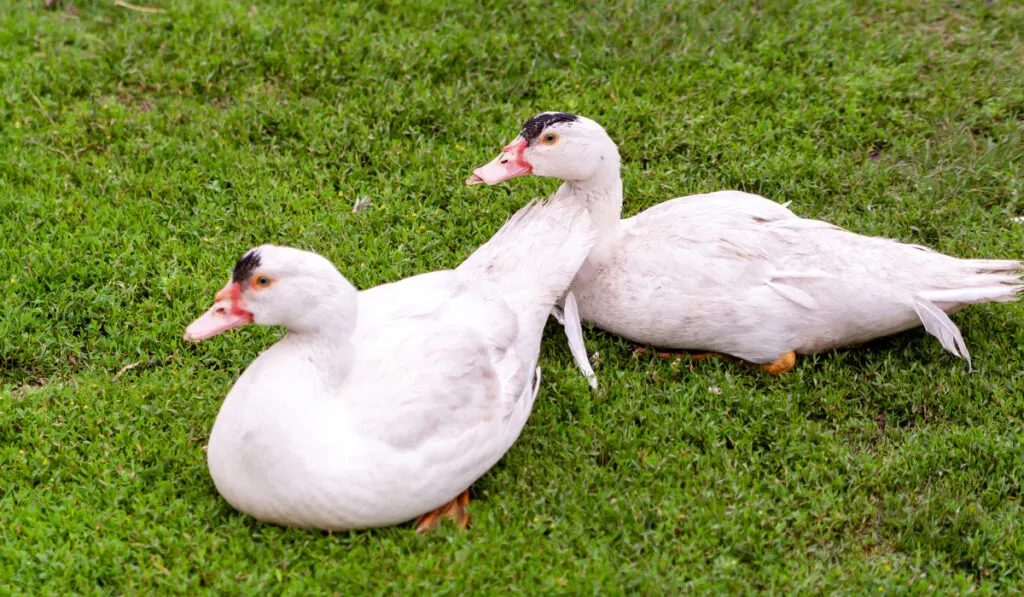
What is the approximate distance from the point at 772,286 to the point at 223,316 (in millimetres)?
2584

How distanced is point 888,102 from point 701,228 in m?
2.68

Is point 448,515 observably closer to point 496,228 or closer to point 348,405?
point 348,405

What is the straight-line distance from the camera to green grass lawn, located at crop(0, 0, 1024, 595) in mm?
4332

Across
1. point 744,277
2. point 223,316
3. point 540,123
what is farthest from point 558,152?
point 223,316

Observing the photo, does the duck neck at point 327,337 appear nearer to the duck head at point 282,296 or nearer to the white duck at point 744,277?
the duck head at point 282,296

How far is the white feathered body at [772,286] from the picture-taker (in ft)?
17.2

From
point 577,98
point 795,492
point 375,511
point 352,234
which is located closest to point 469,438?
point 375,511

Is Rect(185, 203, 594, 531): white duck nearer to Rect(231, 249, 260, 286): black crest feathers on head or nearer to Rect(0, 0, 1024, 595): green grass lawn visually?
Rect(231, 249, 260, 286): black crest feathers on head

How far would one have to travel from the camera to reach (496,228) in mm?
6293

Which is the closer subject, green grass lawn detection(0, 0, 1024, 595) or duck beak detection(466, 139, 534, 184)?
green grass lawn detection(0, 0, 1024, 595)

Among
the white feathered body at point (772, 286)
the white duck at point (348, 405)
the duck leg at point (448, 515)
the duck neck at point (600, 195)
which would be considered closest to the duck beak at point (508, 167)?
the duck neck at point (600, 195)

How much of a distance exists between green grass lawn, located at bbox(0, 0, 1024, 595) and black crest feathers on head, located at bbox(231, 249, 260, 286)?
0.98 m

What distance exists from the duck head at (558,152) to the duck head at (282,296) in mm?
1449

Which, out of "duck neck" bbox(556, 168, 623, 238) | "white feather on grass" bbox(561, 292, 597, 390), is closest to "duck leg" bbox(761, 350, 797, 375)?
"white feather on grass" bbox(561, 292, 597, 390)
